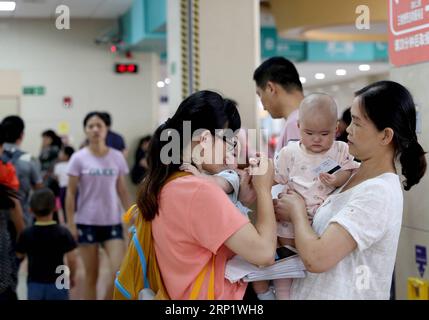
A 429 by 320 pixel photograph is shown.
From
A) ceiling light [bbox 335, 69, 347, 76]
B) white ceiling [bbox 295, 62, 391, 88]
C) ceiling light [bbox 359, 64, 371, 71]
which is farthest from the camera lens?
ceiling light [bbox 335, 69, 347, 76]

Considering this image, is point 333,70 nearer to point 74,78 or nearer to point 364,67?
point 364,67

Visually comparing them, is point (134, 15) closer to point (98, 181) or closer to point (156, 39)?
point (156, 39)

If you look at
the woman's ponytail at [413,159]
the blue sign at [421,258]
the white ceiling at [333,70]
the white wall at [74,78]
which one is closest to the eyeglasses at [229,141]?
the woman's ponytail at [413,159]

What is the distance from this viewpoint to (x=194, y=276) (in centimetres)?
199

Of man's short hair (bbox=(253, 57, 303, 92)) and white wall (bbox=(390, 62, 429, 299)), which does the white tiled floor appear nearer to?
man's short hair (bbox=(253, 57, 303, 92))

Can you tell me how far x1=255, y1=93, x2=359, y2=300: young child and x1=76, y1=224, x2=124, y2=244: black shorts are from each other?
3.18 meters

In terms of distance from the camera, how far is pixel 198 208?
75.5 inches

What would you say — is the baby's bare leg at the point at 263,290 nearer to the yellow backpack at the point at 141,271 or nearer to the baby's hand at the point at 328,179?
the yellow backpack at the point at 141,271

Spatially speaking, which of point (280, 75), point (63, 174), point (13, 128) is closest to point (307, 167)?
point (280, 75)

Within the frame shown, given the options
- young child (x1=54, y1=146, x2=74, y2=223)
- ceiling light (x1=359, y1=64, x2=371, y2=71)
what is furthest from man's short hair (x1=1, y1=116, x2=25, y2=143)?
ceiling light (x1=359, y1=64, x2=371, y2=71)

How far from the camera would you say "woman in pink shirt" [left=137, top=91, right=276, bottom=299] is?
1896 millimetres

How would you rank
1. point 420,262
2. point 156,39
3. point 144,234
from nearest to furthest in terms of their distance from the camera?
point 144,234 < point 420,262 < point 156,39
